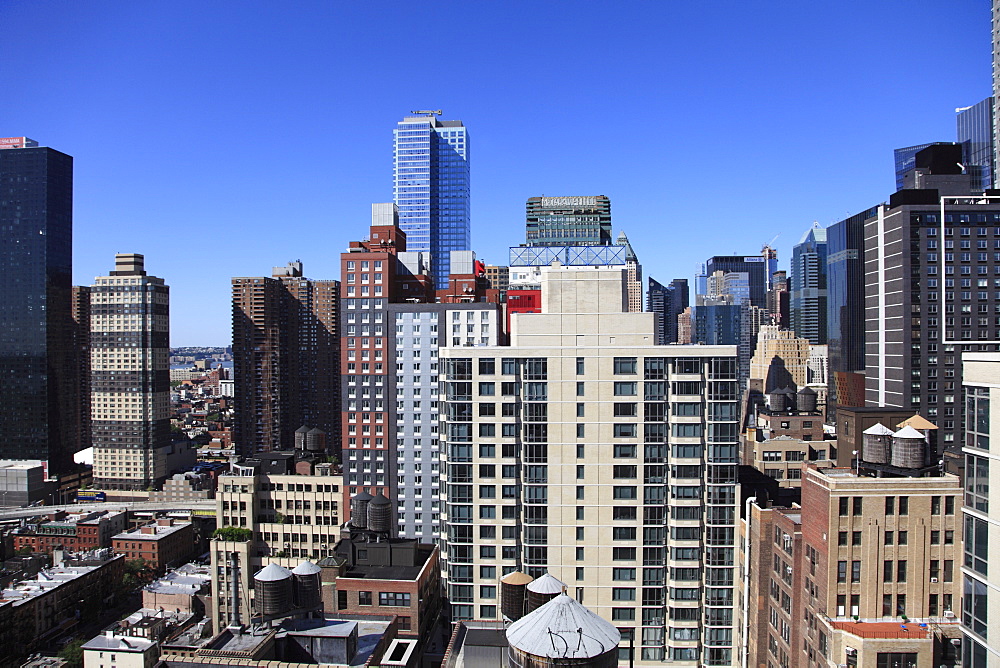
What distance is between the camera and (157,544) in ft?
535

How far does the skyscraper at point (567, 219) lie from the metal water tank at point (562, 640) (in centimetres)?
9049

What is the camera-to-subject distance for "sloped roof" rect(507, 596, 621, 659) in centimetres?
3419

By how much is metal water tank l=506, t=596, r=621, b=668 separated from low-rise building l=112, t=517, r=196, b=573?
156 meters

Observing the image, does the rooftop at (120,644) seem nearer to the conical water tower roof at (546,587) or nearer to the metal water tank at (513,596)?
the metal water tank at (513,596)

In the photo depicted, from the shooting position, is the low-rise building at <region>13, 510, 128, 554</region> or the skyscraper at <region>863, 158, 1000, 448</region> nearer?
the skyscraper at <region>863, 158, 1000, 448</region>

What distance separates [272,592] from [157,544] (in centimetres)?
13324

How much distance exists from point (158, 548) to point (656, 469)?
146 meters

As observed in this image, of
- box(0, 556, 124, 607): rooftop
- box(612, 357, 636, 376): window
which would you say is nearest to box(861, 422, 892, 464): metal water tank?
box(612, 357, 636, 376): window

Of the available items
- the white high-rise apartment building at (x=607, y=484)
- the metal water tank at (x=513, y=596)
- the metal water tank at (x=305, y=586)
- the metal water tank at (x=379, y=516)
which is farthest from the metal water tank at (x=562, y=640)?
the metal water tank at (x=379, y=516)

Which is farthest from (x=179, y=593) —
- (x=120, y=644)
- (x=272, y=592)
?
(x=272, y=592)

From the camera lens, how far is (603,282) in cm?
6675

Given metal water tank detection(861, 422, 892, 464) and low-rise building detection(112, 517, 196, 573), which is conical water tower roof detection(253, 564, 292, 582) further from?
low-rise building detection(112, 517, 196, 573)

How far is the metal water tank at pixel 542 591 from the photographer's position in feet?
153

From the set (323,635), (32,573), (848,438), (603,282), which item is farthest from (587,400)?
(32,573)
